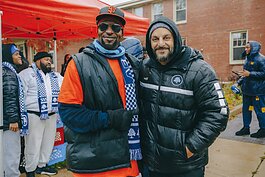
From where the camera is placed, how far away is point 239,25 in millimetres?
15586

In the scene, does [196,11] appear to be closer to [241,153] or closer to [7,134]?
[241,153]

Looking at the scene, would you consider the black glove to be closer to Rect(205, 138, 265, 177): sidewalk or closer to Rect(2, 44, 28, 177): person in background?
Rect(2, 44, 28, 177): person in background

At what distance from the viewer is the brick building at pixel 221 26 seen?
1511 centimetres

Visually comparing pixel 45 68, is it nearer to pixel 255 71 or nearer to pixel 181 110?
pixel 181 110

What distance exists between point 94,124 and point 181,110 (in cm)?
64

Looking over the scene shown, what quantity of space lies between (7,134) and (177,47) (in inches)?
101

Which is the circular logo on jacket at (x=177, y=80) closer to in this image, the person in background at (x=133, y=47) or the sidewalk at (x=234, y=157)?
the person in background at (x=133, y=47)

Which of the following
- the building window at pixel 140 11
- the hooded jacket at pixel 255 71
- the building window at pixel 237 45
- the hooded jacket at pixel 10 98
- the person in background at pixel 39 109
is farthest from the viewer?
the building window at pixel 140 11

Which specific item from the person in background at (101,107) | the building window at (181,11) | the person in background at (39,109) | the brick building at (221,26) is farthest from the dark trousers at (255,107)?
the building window at (181,11)

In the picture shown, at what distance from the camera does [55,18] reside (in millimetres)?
3998

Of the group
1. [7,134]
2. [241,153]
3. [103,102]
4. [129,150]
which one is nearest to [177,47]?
[103,102]

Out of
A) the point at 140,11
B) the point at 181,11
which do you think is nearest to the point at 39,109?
the point at 181,11

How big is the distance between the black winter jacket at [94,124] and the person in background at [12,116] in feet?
5.81

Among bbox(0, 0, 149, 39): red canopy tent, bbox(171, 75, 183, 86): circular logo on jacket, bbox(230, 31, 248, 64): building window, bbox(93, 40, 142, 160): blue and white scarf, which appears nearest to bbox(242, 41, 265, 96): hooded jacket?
bbox(0, 0, 149, 39): red canopy tent
